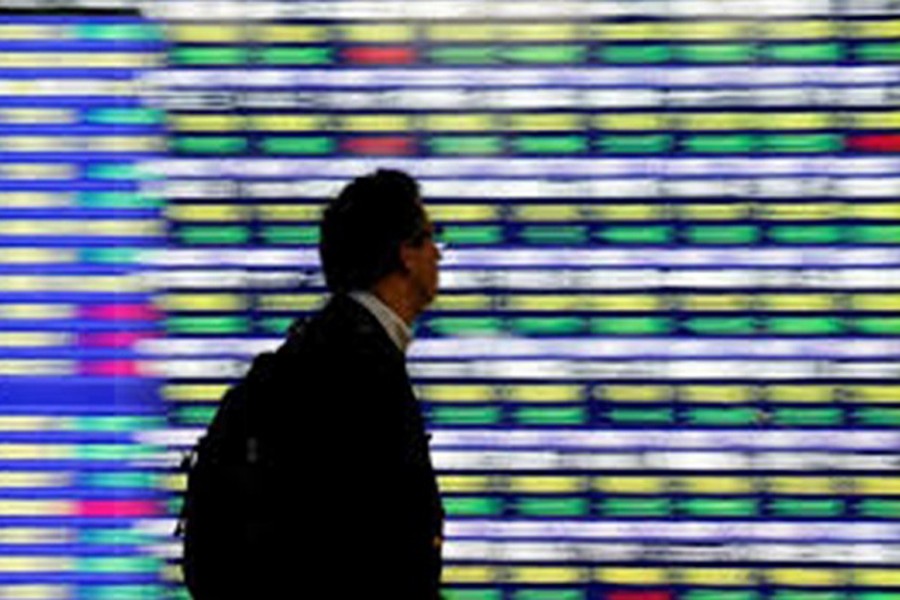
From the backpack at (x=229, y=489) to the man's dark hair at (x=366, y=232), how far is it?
0.60 ft

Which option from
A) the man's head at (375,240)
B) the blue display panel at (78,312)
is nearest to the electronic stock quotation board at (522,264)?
the blue display panel at (78,312)

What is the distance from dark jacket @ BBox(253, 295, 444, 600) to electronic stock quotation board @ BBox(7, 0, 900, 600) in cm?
163

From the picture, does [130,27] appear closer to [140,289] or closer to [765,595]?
[140,289]

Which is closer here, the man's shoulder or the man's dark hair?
the man's shoulder

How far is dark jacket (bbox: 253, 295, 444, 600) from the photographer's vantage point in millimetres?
3363

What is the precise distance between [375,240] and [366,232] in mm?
19

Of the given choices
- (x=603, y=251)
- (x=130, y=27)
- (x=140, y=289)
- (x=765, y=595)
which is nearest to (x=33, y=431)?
(x=140, y=289)

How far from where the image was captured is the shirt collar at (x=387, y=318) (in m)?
3.48

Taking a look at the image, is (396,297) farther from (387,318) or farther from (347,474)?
(347,474)

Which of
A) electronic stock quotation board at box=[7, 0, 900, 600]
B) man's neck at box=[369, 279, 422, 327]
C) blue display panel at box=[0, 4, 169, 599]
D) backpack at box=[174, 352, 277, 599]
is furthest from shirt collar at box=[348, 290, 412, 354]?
blue display panel at box=[0, 4, 169, 599]

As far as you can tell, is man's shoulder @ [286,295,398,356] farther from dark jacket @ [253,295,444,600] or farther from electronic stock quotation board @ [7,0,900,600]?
electronic stock quotation board @ [7,0,900,600]

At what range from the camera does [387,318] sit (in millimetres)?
3498

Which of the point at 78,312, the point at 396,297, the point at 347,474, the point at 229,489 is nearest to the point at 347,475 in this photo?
the point at 347,474

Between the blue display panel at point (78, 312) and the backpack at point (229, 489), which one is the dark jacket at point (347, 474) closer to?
the backpack at point (229, 489)
